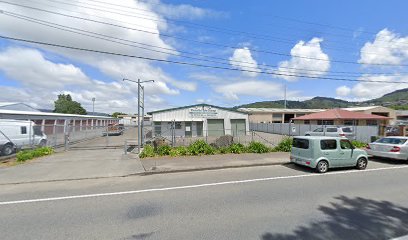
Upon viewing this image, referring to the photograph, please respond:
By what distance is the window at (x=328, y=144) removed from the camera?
9.30 meters

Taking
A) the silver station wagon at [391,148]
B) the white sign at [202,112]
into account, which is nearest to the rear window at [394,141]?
the silver station wagon at [391,148]

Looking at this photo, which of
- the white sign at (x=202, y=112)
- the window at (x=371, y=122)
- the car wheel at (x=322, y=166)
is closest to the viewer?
the car wheel at (x=322, y=166)

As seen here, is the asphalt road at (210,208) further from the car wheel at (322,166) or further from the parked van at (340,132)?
the parked van at (340,132)

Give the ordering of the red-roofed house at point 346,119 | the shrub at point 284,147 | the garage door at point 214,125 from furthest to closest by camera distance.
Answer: the red-roofed house at point 346,119 < the garage door at point 214,125 < the shrub at point 284,147

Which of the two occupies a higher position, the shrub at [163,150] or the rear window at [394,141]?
the rear window at [394,141]

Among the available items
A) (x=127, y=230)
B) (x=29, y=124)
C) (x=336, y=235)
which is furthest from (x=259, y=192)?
(x=29, y=124)

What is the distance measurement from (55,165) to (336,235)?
1099 cm

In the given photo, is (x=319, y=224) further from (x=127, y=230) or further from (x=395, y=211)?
(x=127, y=230)

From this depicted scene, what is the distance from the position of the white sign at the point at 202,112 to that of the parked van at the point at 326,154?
21360mm

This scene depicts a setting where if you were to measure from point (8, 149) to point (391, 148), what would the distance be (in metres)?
20.9

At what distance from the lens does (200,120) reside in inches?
1223

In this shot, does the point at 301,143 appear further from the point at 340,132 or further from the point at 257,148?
the point at 340,132

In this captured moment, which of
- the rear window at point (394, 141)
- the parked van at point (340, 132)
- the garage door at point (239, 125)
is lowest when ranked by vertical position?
the rear window at point (394, 141)

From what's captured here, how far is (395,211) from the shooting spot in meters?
5.15
